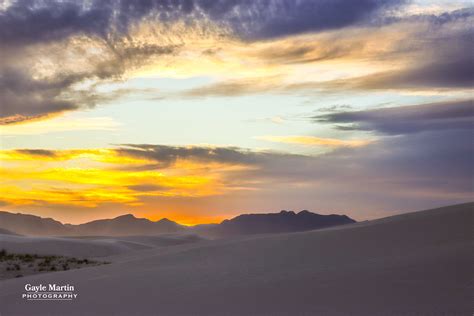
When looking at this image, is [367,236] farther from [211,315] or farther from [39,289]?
[39,289]

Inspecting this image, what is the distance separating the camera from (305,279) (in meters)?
10.3

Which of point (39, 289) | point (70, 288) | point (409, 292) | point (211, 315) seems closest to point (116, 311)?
point (211, 315)

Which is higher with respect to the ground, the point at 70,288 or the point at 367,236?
the point at 367,236

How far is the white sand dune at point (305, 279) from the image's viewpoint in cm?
855

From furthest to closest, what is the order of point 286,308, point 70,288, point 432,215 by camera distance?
point 432,215 → point 70,288 → point 286,308

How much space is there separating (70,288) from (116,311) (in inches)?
115

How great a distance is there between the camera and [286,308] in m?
8.60

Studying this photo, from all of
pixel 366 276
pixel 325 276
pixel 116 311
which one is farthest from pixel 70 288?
pixel 366 276

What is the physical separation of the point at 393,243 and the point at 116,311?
6992 mm

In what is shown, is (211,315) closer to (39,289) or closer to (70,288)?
(70,288)

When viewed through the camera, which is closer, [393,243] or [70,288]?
[70,288]

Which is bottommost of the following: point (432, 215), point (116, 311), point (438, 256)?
point (116, 311)

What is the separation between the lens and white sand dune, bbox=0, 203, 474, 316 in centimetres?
855

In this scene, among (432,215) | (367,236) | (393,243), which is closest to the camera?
(393,243)
